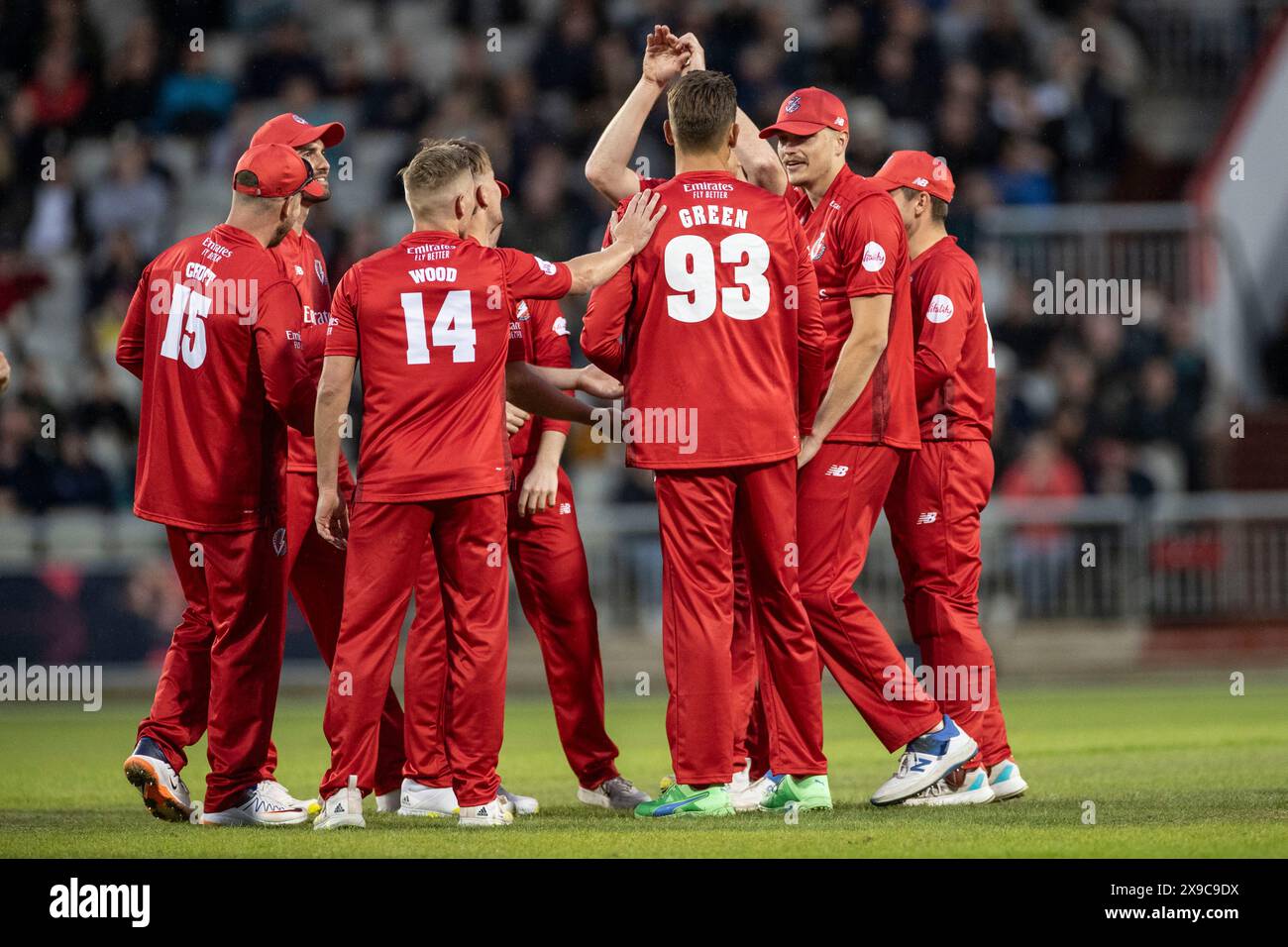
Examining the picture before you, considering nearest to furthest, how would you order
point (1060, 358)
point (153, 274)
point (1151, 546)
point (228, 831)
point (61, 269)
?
1. point (228, 831)
2. point (153, 274)
3. point (1151, 546)
4. point (1060, 358)
5. point (61, 269)

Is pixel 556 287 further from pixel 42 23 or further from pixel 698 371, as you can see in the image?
pixel 42 23

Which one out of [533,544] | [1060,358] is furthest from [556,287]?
[1060,358]

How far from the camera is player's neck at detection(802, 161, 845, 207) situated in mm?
7457

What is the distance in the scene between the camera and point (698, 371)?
6.80 meters

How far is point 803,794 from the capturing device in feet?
22.6

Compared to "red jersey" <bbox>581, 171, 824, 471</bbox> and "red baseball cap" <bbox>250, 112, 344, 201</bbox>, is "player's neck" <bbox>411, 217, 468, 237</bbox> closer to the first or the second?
"red jersey" <bbox>581, 171, 824, 471</bbox>

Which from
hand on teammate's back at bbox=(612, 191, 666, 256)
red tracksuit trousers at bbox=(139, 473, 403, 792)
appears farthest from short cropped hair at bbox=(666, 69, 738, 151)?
red tracksuit trousers at bbox=(139, 473, 403, 792)

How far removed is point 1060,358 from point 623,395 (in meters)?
9.80

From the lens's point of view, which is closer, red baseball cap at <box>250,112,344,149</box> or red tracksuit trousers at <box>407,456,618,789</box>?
red baseball cap at <box>250,112,344,149</box>

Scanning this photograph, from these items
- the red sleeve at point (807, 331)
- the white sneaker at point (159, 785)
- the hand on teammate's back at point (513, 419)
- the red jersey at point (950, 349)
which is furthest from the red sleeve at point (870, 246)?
the white sneaker at point (159, 785)

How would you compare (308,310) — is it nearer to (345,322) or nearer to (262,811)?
(345,322)

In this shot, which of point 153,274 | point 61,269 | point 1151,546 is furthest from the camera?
point 61,269

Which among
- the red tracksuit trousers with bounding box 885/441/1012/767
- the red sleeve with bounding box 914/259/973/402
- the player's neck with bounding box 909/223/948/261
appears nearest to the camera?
the red tracksuit trousers with bounding box 885/441/1012/767

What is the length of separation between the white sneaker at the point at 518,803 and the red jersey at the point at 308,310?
4.49 feet
